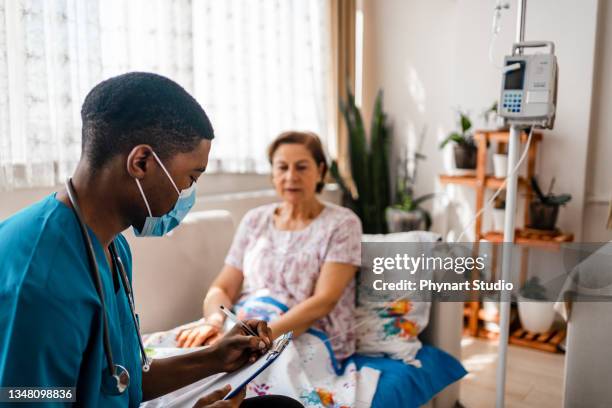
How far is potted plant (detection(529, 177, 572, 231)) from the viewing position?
264 cm

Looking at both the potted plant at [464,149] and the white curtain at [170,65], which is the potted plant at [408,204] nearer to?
the potted plant at [464,149]

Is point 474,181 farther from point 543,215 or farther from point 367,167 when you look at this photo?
point 367,167

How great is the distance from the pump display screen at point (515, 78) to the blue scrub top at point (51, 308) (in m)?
1.25

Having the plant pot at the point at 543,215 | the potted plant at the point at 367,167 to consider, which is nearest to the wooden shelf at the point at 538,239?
the plant pot at the point at 543,215

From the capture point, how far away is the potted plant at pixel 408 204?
3184mm

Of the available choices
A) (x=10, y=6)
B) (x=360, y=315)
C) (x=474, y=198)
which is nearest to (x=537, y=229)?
(x=474, y=198)

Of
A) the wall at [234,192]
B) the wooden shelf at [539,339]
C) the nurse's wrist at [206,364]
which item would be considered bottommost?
the wooden shelf at [539,339]

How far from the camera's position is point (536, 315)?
2791 millimetres

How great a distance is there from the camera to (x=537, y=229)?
2.72 meters

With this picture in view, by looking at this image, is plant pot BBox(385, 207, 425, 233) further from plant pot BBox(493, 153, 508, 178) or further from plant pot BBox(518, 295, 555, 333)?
plant pot BBox(518, 295, 555, 333)

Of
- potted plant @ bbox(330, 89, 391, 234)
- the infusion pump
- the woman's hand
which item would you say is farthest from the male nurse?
potted plant @ bbox(330, 89, 391, 234)

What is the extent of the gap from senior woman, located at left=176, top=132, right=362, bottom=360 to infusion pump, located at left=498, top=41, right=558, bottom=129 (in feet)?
2.08

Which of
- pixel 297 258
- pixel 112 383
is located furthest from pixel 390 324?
pixel 112 383

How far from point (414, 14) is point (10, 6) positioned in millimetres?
2468
